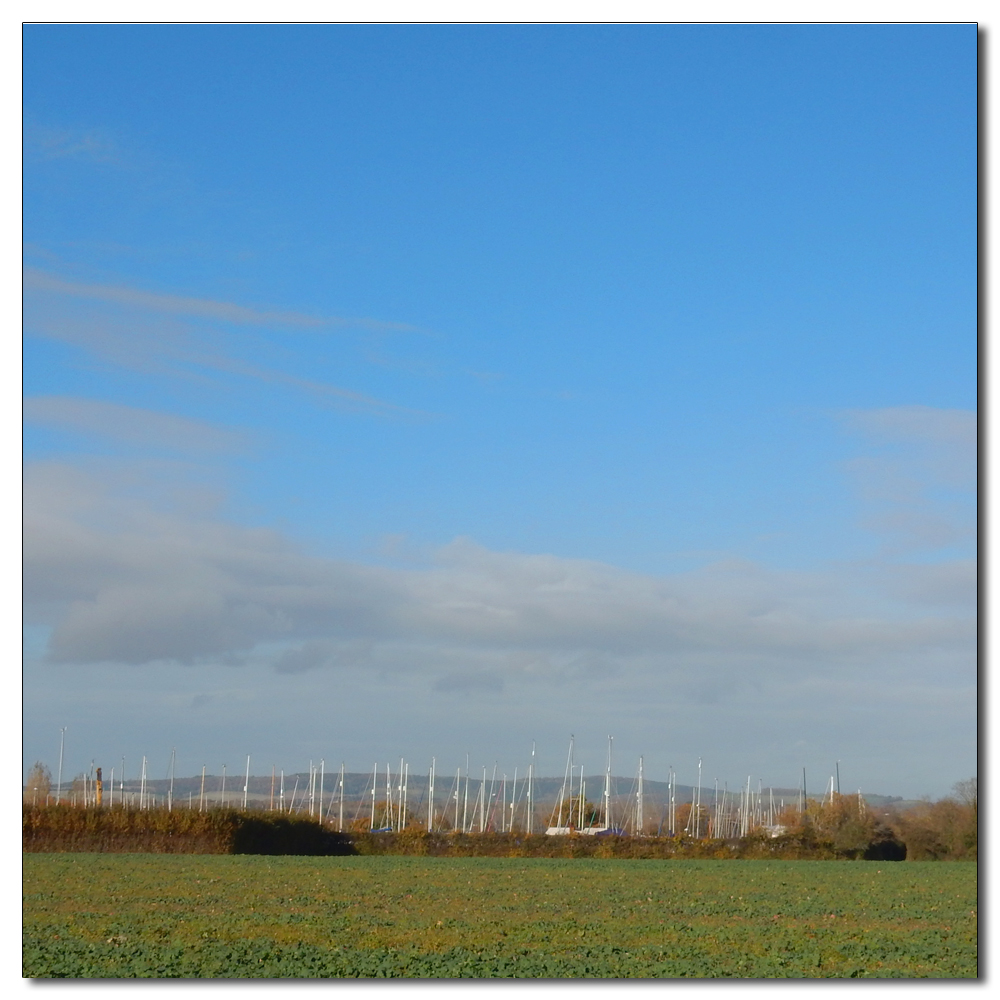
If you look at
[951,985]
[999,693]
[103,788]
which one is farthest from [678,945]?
[103,788]

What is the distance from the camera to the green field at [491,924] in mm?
8992

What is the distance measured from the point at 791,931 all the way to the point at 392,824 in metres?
24.3

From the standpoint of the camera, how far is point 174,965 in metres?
8.84

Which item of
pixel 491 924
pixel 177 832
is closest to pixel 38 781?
pixel 491 924

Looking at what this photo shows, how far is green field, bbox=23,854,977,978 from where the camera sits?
8992mm

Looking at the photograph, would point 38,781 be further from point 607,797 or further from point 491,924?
point 607,797

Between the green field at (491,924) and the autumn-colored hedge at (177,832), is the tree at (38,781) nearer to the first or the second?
the green field at (491,924)

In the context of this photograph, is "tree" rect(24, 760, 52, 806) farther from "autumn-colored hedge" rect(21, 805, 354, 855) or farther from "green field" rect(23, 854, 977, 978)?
"autumn-colored hedge" rect(21, 805, 354, 855)

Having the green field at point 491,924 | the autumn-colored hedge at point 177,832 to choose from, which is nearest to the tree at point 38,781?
the green field at point 491,924

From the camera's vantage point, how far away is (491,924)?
12.0m

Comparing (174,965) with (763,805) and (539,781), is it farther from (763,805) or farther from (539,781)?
(539,781)

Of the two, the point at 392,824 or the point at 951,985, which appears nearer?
the point at 951,985

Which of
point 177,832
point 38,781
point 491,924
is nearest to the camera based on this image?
point 491,924
